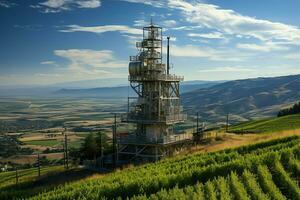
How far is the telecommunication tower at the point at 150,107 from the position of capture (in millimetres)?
48844

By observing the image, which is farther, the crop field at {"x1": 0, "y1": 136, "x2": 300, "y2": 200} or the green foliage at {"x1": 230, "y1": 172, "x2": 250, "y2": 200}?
the crop field at {"x1": 0, "y1": 136, "x2": 300, "y2": 200}

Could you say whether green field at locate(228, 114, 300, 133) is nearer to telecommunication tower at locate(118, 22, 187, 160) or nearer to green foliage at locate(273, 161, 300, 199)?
telecommunication tower at locate(118, 22, 187, 160)

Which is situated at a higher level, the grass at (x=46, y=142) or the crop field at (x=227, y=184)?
the crop field at (x=227, y=184)

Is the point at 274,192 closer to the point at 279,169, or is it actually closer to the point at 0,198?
the point at 279,169

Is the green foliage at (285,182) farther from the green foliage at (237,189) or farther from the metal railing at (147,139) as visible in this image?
the metal railing at (147,139)

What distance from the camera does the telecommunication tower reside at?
48.8 metres

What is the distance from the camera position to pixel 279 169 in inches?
825

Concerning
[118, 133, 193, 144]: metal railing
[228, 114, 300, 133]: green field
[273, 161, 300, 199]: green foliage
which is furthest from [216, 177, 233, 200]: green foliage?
[228, 114, 300, 133]: green field

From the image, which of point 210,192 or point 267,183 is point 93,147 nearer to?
point 210,192

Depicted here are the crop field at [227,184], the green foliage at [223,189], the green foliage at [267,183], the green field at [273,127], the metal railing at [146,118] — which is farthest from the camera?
the green field at [273,127]

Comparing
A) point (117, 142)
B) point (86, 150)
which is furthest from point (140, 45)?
point (86, 150)

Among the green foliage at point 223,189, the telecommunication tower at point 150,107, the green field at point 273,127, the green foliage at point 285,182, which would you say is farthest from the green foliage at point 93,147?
the green foliage at point 223,189

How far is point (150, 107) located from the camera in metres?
49.7

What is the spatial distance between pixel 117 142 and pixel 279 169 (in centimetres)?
3112
